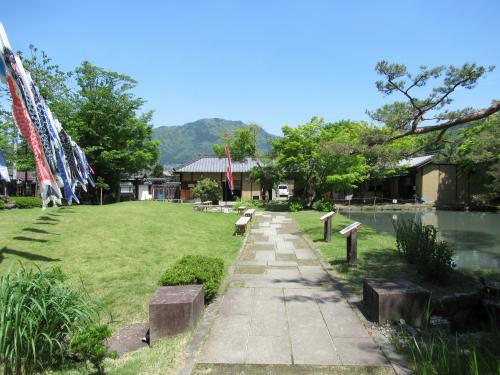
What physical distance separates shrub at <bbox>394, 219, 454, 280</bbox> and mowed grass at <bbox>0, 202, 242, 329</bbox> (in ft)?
12.2

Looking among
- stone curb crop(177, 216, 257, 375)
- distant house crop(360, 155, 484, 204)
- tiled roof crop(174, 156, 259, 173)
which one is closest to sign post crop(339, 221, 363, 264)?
stone curb crop(177, 216, 257, 375)

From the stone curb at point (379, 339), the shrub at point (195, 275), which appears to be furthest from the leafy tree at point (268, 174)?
the shrub at point (195, 275)

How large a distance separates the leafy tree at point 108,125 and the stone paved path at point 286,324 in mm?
17075

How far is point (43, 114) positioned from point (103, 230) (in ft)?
10.6

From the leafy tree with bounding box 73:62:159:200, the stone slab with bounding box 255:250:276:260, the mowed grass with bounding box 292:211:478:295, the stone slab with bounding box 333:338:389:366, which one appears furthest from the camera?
the leafy tree with bounding box 73:62:159:200

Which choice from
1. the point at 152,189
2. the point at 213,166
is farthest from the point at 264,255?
the point at 152,189

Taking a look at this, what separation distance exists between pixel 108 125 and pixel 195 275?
19135 mm

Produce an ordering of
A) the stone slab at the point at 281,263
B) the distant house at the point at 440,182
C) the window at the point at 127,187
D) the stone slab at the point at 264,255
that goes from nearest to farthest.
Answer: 1. the stone slab at the point at 281,263
2. the stone slab at the point at 264,255
3. the distant house at the point at 440,182
4. the window at the point at 127,187

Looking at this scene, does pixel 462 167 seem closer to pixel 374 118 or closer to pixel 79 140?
pixel 374 118

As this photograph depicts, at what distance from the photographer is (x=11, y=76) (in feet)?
22.2

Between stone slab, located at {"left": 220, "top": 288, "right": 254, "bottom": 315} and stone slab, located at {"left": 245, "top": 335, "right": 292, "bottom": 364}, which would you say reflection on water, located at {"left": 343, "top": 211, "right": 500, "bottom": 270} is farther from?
stone slab, located at {"left": 245, "top": 335, "right": 292, "bottom": 364}

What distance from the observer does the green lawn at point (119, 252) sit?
4401 mm

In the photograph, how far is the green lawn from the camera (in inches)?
173

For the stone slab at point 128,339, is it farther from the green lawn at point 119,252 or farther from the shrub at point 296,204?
the shrub at point 296,204
